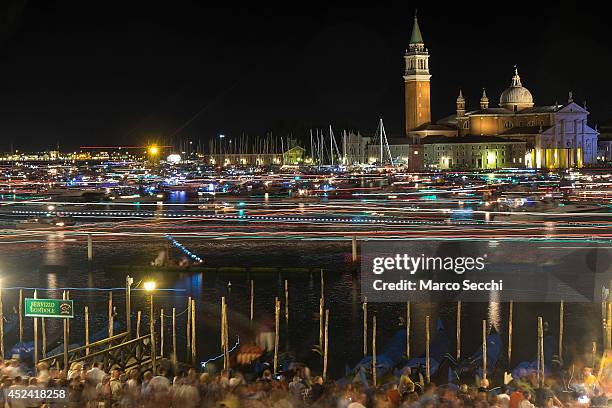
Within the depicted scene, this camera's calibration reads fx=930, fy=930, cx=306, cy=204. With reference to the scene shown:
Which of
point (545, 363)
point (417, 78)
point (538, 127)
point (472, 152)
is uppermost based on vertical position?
point (417, 78)

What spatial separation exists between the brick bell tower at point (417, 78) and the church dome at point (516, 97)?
24.4 feet

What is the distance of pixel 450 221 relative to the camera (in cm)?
2800

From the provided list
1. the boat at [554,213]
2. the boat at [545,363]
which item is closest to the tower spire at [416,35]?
the boat at [554,213]

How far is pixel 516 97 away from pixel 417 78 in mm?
10003

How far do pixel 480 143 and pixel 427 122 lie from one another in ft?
21.7

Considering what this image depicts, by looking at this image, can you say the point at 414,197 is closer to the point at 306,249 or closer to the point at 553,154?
the point at 306,249

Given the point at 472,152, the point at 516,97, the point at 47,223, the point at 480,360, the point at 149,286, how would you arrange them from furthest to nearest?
the point at 516,97
the point at 472,152
the point at 47,223
the point at 149,286
the point at 480,360

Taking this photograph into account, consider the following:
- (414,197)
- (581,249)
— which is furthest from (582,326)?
(414,197)

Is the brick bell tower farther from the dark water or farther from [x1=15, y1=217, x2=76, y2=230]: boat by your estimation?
the dark water
